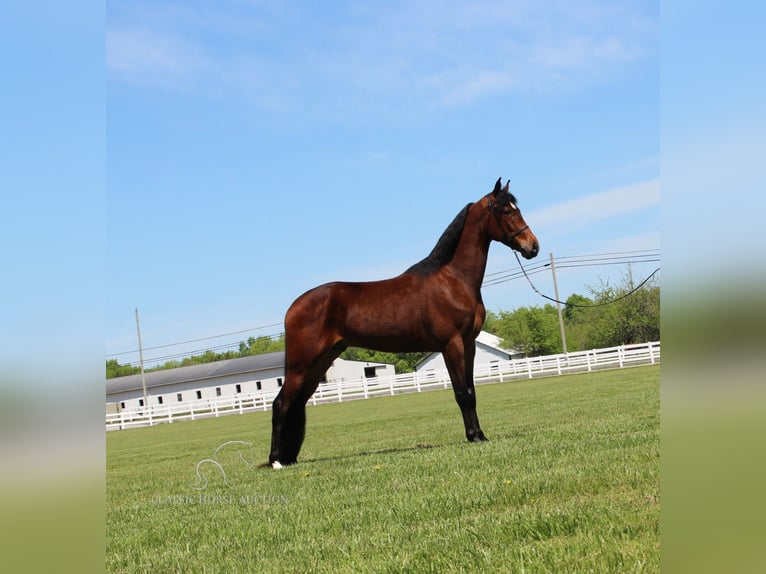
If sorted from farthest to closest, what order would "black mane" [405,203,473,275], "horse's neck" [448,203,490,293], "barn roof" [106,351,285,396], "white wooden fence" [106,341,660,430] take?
"barn roof" [106,351,285,396] → "white wooden fence" [106,341,660,430] → "black mane" [405,203,473,275] → "horse's neck" [448,203,490,293]

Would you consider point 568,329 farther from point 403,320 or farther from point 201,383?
point 403,320

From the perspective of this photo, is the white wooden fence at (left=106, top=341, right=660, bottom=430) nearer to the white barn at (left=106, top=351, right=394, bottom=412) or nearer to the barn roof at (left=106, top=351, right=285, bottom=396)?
the white barn at (left=106, top=351, right=394, bottom=412)

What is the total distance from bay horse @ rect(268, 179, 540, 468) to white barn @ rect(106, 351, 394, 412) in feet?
148

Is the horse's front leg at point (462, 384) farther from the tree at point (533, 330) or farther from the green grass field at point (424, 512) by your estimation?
the tree at point (533, 330)

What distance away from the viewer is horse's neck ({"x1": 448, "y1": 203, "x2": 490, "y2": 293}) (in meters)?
8.08

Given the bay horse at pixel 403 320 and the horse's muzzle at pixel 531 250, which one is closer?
the horse's muzzle at pixel 531 250

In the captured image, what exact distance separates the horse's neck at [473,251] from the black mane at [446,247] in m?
0.05

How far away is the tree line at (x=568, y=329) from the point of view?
3888cm

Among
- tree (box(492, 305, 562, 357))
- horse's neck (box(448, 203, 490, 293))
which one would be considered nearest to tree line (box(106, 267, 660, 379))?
tree (box(492, 305, 562, 357))

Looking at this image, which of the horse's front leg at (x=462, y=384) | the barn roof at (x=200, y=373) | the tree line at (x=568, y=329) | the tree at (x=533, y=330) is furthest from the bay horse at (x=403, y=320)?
the tree at (x=533, y=330)

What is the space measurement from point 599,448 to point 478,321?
8.23 feet
